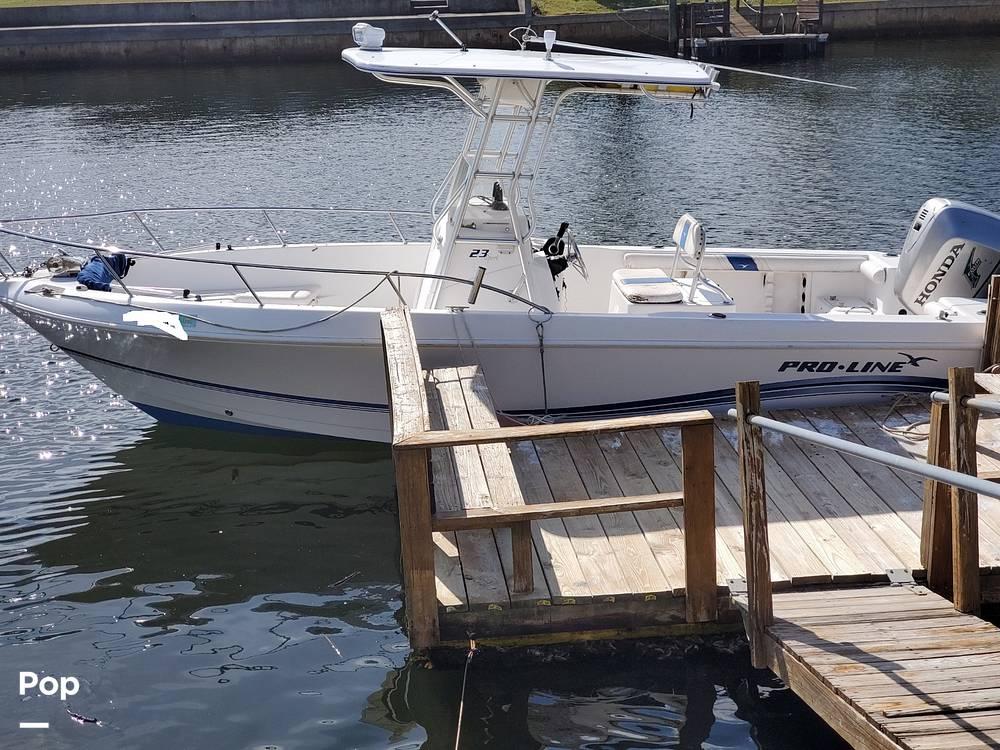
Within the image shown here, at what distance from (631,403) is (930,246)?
265 cm

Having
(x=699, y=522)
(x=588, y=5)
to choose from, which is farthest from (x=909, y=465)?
(x=588, y=5)

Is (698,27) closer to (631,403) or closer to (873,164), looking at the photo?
(873,164)

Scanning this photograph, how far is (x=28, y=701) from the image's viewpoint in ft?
19.8

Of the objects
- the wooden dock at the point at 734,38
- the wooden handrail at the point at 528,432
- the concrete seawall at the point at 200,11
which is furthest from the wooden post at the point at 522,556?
the concrete seawall at the point at 200,11

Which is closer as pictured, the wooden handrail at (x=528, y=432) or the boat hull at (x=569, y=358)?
the wooden handrail at (x=528, y=432)

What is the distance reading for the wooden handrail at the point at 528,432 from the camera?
5324 millimetres

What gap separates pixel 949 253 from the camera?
845 cm

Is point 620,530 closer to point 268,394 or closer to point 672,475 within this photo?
point 672,475

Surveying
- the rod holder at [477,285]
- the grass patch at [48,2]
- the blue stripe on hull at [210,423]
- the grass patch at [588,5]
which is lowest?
the blue stripe on hull at [210,423]

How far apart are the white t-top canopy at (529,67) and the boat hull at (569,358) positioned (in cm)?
173

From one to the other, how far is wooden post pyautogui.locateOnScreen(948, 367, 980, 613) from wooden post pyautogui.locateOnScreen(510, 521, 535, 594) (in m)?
2.14

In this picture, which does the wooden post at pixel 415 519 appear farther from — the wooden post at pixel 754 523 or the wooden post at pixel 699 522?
the wooden post at pixel 754 523

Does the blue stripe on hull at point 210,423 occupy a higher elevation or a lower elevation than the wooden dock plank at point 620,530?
lower

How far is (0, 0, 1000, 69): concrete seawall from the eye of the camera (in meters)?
33.8
